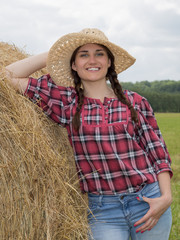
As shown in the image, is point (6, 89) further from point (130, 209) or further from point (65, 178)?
point (130, 209)

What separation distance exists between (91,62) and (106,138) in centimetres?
59

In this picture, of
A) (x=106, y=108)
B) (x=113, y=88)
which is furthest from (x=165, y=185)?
(x=113, y=88)

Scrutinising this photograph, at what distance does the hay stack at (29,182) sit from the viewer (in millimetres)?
2434

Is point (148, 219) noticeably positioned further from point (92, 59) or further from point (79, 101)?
point (92, 59)

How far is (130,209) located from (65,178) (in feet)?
1.82

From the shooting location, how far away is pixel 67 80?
9.43 ft

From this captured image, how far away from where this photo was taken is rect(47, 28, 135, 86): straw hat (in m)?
2.62

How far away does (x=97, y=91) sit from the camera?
272 cm

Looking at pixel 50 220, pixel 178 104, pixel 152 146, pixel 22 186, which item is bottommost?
pixel 50 220

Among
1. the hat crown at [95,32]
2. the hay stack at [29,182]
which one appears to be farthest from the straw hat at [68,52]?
the hay stack at [29,182]

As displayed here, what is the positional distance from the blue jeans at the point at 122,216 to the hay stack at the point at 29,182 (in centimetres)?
16

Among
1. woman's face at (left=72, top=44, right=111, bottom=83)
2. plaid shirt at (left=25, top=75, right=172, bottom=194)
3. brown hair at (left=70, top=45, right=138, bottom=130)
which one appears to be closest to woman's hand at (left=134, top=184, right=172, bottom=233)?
plaid shirt at (left=25, top=75, right=172, bottom=194)

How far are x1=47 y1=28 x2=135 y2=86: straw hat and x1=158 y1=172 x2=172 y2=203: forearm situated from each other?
1017 millimetres

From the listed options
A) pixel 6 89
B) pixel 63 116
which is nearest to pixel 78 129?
pixel 63 116
